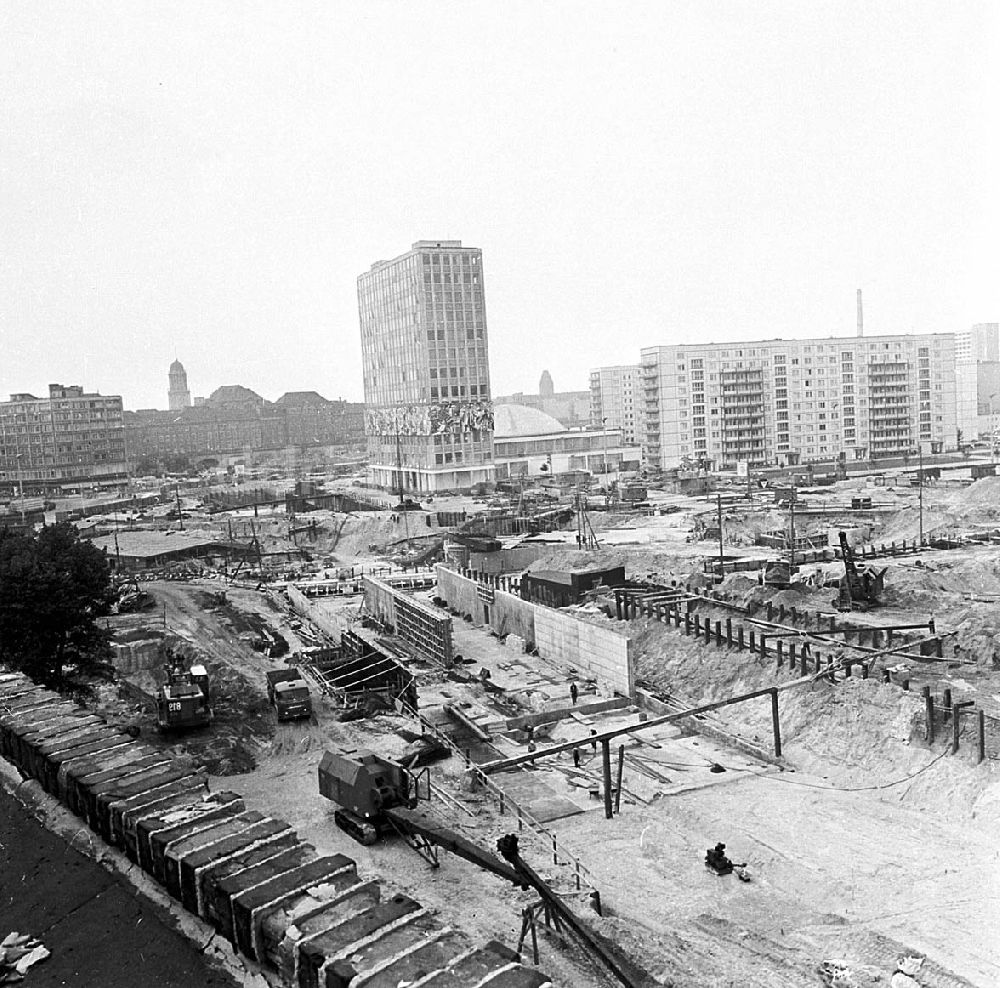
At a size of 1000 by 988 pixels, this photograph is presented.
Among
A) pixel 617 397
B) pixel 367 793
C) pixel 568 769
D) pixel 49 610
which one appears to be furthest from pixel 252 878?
pixel 617 397

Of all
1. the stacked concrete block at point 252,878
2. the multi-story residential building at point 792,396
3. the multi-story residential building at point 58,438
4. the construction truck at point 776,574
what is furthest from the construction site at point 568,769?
the multi-story residential building at point 58,438

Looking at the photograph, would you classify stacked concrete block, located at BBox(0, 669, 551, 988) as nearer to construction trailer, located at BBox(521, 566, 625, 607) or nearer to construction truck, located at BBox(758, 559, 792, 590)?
construction trailer, located at BBox(521, 566, 625, 607)

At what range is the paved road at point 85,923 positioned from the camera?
33.6 feet

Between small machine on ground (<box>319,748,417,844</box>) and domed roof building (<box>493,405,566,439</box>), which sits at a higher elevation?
domed roof building (<box>493,405,566,439</box>)

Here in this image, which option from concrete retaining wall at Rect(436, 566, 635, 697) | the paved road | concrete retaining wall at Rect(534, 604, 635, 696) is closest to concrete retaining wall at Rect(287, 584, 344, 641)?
concrete retaining wall at Rect(436, 566, 635, 697)

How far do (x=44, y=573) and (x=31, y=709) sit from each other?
1262cm

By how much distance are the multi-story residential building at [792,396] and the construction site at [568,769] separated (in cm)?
5958

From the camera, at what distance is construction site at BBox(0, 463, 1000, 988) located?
12.0 meters

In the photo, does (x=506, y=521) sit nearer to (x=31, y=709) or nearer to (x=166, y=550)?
(x=166, y=550)

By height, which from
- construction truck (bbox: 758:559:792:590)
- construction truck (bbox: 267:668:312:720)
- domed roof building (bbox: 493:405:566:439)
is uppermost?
domed roof building (bbox: 493:405:566:439)

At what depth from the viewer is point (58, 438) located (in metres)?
123

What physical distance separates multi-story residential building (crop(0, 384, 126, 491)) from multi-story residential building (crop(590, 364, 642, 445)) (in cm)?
7550

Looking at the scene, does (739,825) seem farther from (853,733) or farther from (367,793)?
(367,793)

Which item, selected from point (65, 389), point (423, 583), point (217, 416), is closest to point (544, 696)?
point (423, 583)
